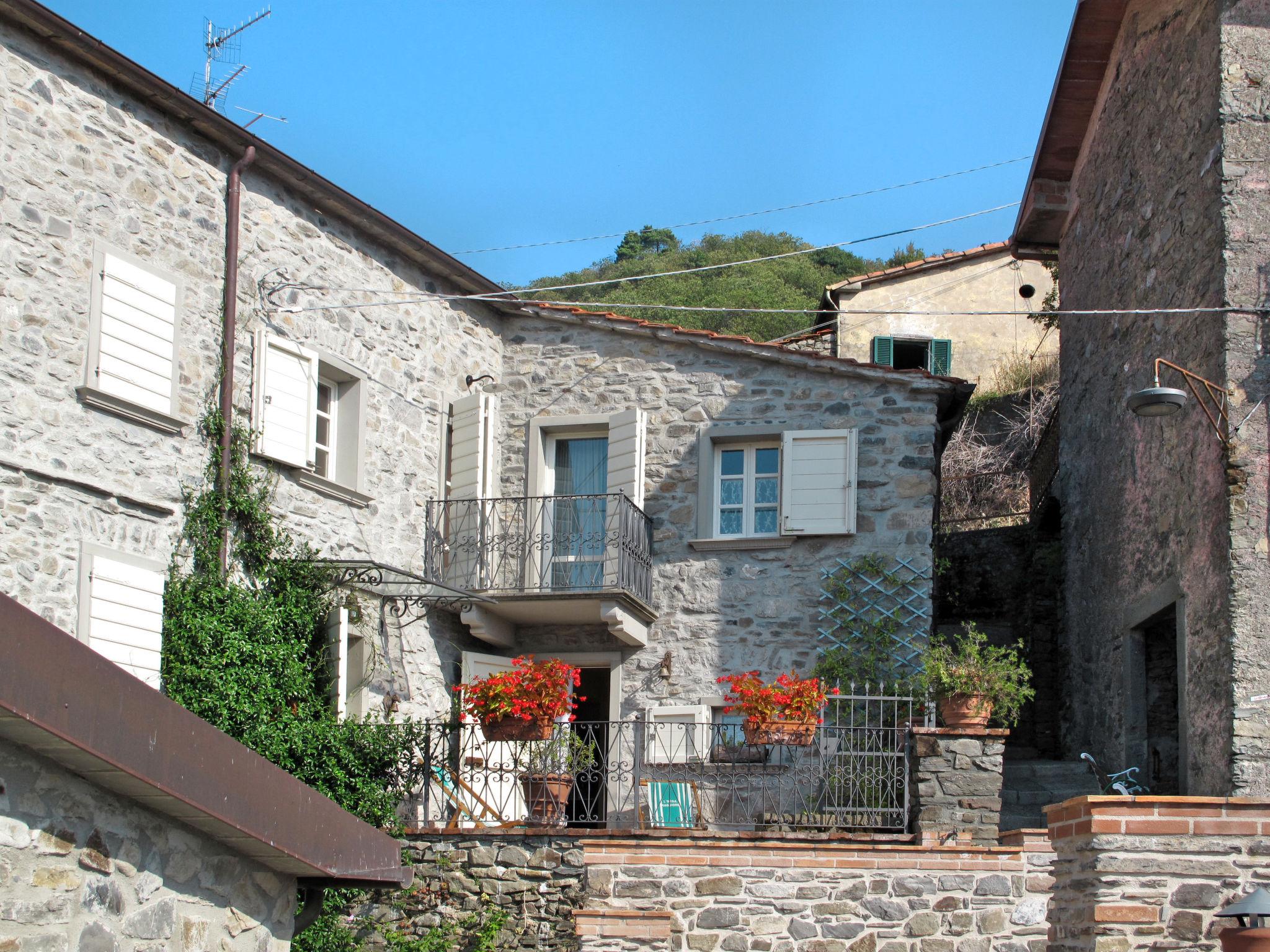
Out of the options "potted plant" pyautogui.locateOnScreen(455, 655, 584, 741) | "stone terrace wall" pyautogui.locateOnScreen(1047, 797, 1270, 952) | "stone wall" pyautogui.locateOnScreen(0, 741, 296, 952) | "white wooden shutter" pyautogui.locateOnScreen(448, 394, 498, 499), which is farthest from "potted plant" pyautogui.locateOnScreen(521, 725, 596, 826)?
"stone wall" pyautogui.locateOnScreen(0, 741, 296, 952)

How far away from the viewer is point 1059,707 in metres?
14.6

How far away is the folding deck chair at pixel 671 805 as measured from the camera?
12.2 meters

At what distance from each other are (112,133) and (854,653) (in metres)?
7.13

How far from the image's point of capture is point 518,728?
11875 millimetres

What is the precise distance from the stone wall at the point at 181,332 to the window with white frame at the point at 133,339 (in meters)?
0.08

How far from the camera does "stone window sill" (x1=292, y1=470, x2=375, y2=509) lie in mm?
12188

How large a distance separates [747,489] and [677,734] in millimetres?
2354

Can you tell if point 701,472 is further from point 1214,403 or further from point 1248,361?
point 1248,361

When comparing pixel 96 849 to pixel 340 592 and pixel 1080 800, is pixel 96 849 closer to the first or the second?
pixel 1080 800

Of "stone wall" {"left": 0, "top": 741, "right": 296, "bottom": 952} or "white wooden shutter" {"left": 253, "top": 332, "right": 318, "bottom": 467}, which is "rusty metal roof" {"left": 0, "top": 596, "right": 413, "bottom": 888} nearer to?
"stone wall" {"left": 0, "top": 741, "right": 296, "bottom": 952}

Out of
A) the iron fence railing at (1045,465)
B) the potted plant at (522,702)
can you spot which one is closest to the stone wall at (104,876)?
the potted plant at (522,702)

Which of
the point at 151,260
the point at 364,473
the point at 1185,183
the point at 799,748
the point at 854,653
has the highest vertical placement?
the point at 1185,183

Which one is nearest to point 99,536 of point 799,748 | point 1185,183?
point 799,748

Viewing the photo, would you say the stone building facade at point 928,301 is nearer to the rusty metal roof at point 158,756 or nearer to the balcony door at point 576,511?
the balcony door at point 576,511
